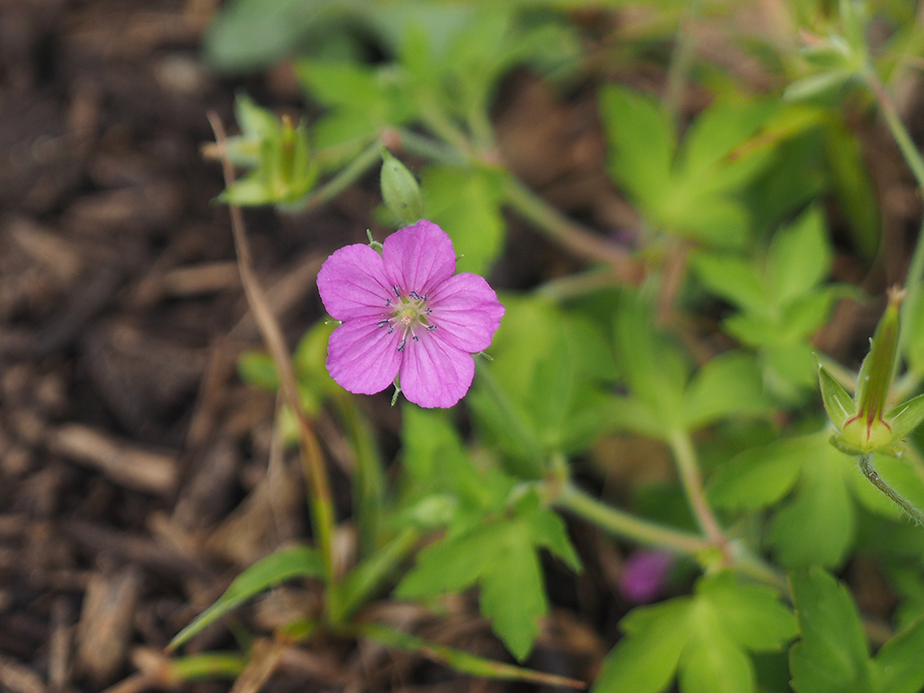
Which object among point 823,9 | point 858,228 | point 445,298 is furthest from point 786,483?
point 823,9

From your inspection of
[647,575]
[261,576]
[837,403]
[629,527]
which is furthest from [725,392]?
[261,576]

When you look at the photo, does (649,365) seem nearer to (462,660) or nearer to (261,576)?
(462,660)

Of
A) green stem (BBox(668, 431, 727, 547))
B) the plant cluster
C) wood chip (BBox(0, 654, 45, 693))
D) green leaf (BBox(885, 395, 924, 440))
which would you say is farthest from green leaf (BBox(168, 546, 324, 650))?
green leaf (BBox(885, 395, 924, 440))

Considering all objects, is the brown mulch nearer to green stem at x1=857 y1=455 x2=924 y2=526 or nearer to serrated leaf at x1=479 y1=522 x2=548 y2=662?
serrated leaf at x1=479 y1=522 x2=548 y2=662

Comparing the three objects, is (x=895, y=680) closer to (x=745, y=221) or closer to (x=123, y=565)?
(x=745, y=221)

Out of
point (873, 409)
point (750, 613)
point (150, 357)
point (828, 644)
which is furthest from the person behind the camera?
point (150, 357)

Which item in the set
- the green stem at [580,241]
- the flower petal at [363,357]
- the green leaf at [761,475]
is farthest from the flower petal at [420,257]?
the green stem at [580,241]
